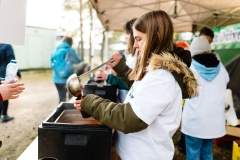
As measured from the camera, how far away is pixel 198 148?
3199 millimetres

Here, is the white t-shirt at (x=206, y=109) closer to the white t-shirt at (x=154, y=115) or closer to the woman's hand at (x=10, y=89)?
the white t-shirt at (x=154, y=115)

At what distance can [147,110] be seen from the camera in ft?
4.66

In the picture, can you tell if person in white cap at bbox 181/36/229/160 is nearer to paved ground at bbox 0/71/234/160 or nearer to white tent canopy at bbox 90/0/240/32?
paved ground at bbox 0/71/234/160

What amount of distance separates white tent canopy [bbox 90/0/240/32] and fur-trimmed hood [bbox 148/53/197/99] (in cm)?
332

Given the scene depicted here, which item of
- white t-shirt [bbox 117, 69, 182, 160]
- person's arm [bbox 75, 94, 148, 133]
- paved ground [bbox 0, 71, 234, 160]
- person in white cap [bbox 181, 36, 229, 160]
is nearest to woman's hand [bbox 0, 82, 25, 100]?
person's arm [bbox 75, 94, 148, 133]

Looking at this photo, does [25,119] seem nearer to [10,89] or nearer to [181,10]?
[181,10]

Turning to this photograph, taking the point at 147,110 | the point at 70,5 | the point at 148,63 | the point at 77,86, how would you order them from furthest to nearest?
the point at 70,5, the point at 77,86, the point at 148,63, the point at 147,110

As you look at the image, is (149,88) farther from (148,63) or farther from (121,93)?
(121,93)

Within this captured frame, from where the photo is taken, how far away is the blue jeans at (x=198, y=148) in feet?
10.5

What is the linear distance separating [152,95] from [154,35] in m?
0.32

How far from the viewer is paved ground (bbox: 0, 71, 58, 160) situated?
479 cm

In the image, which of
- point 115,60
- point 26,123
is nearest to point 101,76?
point 115,60

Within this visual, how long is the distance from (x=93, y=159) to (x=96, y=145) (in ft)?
0.26

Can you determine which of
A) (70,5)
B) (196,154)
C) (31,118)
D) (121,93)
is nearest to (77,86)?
(121,93)
